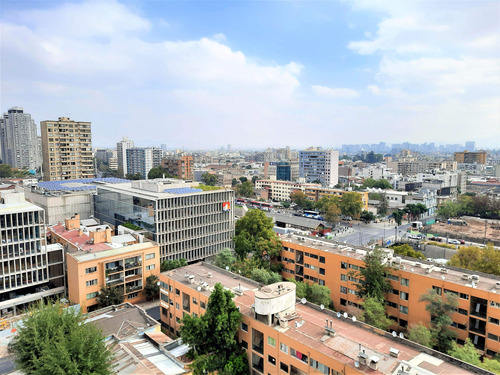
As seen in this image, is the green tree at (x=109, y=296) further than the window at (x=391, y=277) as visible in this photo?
Yes

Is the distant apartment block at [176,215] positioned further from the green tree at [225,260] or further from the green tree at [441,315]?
the green tree at [441,315]

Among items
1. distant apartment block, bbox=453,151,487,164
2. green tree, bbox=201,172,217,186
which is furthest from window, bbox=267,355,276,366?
distant apartment block, bbox=453,151,487,164

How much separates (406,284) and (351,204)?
137ft

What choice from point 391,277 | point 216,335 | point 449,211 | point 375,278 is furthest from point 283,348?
point 449,211

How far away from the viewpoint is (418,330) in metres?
20.7

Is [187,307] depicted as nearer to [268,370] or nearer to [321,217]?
[268,370]

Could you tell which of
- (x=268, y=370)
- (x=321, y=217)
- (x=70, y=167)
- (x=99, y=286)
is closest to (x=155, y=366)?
(x=268, y=370)

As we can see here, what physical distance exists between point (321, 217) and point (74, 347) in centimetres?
6156

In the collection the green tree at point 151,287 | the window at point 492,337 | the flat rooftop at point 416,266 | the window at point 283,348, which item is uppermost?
the flat rooftop at point 416,266

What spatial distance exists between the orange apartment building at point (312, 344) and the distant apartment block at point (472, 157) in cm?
18784

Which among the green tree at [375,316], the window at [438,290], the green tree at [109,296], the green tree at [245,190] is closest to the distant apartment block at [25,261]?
the green tree at [109,296]

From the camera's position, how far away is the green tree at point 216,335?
18.1 m

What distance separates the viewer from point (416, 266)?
27.5 m

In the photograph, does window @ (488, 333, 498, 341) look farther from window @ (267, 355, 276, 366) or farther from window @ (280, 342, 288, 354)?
window @ (267, 355, 276, 366)
